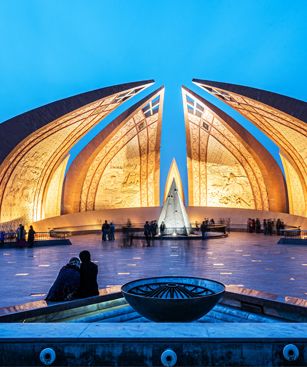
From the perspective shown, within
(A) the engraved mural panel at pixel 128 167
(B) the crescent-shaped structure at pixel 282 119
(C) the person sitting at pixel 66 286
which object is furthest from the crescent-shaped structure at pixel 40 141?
(C) the person sitting at pixel 66 286

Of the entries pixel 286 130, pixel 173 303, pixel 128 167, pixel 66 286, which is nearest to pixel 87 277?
pixel 66 286

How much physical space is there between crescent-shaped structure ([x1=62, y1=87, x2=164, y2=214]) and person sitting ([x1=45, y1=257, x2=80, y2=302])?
13.2 meters

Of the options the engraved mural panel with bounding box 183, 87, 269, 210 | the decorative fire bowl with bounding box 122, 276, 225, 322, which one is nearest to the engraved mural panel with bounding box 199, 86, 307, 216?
the engraved mural panel with bounding box 183, 87, 269, 210

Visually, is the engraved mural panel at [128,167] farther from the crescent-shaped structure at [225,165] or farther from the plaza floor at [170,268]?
the plaza floor at [170,268]

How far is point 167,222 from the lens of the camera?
13.8m

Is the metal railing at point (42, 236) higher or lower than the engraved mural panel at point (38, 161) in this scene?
lower

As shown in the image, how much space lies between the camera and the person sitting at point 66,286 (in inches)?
128

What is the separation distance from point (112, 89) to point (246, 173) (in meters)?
9.37

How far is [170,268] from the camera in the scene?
6.36m

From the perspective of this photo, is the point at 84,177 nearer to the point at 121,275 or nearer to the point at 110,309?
the point at 121,275

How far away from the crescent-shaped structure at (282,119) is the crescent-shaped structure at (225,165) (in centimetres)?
68

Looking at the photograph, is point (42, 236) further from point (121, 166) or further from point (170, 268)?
point (170, 268)

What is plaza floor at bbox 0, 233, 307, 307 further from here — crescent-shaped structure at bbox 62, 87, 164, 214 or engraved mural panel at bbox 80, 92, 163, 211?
engraved mural panel at bbox 80, 92, 163, 211

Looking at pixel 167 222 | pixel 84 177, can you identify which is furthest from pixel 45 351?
pixel 84 177
